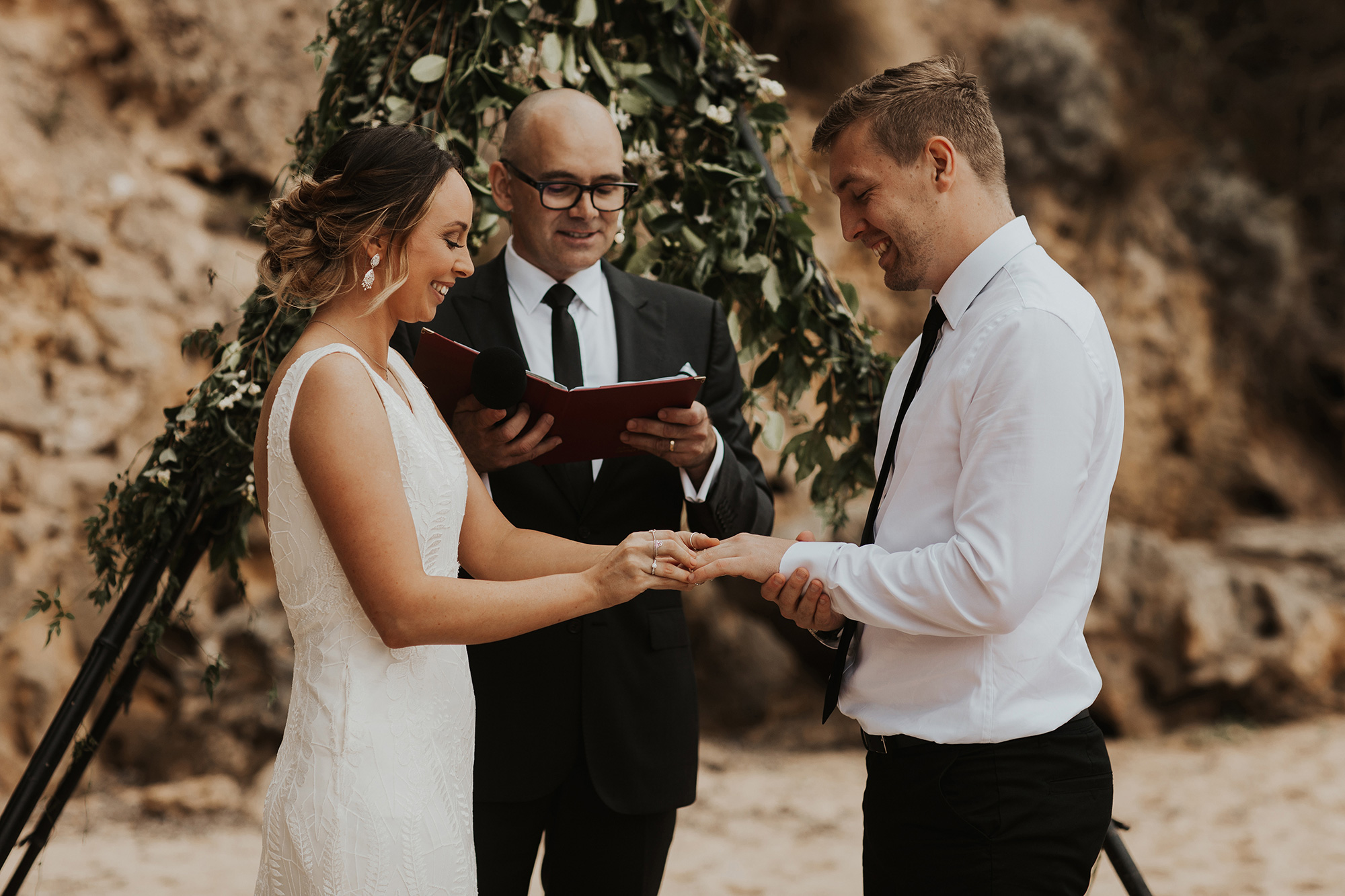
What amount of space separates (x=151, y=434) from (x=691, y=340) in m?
4.42

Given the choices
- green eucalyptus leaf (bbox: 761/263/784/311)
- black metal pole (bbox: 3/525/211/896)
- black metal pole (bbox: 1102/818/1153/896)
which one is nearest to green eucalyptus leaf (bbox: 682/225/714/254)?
green eucalyptus leaf (bbox: 761/263/784/311)

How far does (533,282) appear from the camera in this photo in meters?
2.53

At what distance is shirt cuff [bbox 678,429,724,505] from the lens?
93.5 inches

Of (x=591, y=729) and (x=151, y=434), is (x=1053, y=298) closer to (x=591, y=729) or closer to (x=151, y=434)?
(x=591, y=729)

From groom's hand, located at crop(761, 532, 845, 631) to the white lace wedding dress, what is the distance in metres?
0.62

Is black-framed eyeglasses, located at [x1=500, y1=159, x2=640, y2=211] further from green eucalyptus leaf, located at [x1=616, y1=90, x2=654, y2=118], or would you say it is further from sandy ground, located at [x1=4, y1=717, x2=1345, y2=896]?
sandy ground, located at [x1=4, y1=717, x2=1345, y2=896]

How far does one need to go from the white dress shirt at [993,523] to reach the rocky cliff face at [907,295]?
1.90 metres

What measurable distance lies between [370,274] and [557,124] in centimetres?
75

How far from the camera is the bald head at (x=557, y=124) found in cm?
244

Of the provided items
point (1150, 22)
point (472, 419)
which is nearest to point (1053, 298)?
point (472, 419)

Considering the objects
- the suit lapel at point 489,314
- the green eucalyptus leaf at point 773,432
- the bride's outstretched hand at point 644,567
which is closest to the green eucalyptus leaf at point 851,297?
the green eucalyptus leaf at point 773,432

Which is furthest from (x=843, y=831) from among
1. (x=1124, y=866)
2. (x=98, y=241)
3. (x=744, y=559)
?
(x=98, y=241)

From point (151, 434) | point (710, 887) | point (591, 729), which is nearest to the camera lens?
point (591, 729)

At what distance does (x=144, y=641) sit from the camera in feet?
8.86
